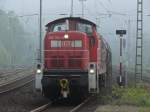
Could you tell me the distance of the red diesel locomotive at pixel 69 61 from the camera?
67.9 feet

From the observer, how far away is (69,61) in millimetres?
21547

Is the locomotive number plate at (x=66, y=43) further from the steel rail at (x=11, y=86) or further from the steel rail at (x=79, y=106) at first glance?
the steel rail at (x=11, y=86)

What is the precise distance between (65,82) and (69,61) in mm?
1300

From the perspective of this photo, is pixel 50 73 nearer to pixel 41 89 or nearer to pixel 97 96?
pixel 41 89

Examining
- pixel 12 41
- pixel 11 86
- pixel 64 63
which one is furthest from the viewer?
pixel 12 41

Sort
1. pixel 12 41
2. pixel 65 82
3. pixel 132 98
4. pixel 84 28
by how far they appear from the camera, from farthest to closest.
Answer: pixel 12 41 → pixel 84 28 → pixel 132 98 → pixel 65 82

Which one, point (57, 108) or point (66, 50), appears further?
point (66, 50)

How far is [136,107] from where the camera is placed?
19453mm

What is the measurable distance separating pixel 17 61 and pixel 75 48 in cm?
10439

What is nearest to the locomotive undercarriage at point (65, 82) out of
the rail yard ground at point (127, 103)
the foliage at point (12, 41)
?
the rail yard ground at point (127, 103)

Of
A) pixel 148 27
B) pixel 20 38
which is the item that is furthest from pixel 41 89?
pixel 20 38

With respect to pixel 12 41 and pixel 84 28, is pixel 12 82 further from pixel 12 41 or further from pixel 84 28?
pixel 12 41

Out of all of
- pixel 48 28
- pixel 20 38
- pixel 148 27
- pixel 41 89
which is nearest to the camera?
pixel 41 89

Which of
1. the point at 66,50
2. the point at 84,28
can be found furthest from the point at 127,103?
the point at 84,28
